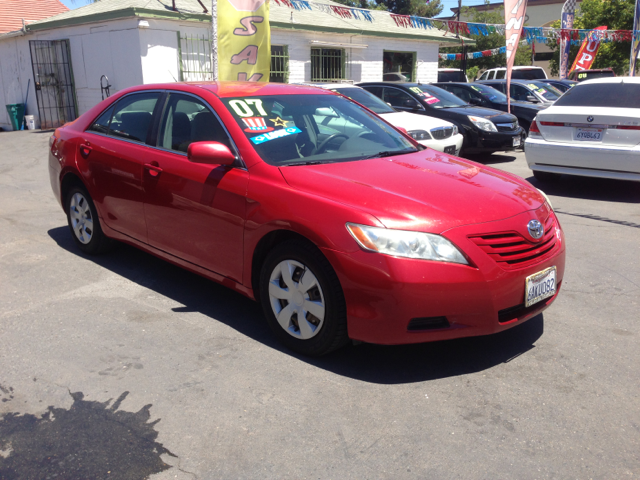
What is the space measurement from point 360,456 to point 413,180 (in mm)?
1710

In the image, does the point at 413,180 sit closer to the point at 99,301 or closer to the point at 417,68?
the point at 99,301

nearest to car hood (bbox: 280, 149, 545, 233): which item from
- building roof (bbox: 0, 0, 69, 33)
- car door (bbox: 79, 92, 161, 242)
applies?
car door (bbox: 79, 92, 161, 242)

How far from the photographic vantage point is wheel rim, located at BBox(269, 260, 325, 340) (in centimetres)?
341

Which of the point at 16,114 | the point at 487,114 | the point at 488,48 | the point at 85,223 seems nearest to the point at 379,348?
the point at 85,223

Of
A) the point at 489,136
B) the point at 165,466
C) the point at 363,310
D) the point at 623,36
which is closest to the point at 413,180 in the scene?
the point at 363,310

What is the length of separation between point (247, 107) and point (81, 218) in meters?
2.20

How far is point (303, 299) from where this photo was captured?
3.47 meters

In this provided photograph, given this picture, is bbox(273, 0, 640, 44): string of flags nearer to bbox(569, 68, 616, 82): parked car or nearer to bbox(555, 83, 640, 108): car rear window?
bbox(569, 68, 616, 82): parked car

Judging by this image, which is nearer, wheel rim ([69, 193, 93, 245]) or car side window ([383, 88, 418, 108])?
wheel rim ([69, 193, 93, 245])

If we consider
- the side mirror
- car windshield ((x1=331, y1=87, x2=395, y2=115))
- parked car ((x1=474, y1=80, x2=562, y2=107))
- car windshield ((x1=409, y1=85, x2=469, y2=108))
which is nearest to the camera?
the side mirror

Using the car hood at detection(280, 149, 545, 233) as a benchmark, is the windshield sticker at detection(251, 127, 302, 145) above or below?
above

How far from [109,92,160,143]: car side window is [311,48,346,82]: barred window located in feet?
46.7

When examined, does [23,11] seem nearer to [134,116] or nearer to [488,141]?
[488,141]

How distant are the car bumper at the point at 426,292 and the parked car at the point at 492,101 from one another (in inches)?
448
